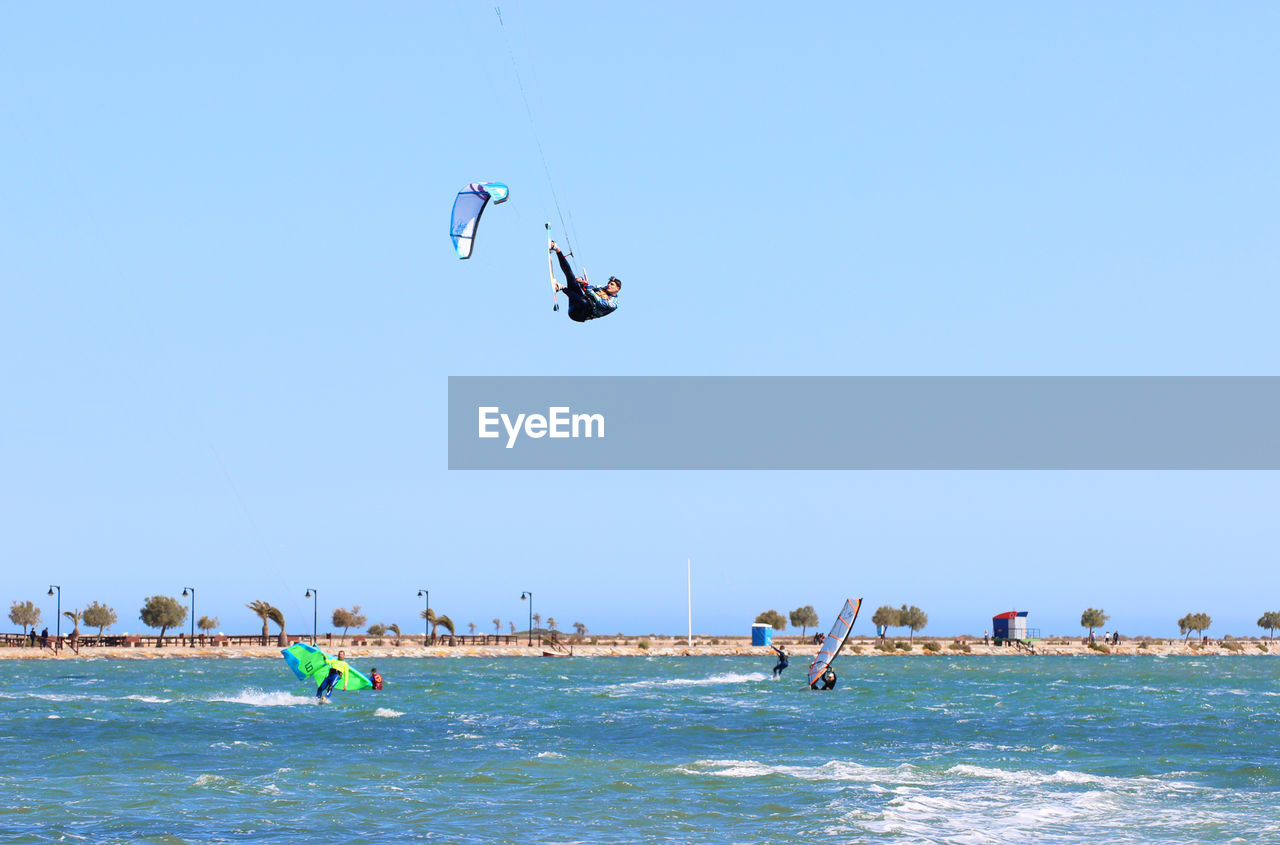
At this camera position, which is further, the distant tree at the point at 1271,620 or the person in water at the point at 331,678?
the distant tree at the point at 1271,620

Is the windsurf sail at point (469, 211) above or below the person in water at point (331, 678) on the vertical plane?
above

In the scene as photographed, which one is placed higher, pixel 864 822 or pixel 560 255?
pixel 560 255

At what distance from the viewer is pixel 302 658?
1607 inches

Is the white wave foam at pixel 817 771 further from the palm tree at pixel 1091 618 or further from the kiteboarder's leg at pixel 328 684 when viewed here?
the palm tree at pixel 1091 618

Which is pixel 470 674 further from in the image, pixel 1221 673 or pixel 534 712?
pixel 1221 673

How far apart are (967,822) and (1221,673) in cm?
6651

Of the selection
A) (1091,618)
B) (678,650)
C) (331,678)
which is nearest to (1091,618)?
(1091,618)

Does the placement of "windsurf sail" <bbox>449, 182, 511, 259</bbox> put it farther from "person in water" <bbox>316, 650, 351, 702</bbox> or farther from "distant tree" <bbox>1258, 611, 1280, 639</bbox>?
"distant tree" <bbox>1258, 611, 1280, 639</bbox>

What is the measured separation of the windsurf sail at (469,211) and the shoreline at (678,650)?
221 ft

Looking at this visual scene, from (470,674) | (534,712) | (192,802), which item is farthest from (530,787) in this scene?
(470,674)

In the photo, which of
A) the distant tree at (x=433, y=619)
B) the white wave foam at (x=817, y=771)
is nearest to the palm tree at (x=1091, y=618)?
A: the distant tree at (x=433, y=619)

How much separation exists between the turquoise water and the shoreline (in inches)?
1414

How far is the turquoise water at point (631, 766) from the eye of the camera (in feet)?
63.7

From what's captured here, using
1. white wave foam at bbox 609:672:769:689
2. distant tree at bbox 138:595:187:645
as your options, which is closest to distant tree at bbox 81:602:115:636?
distant tree at bbox 138:595:187:645
